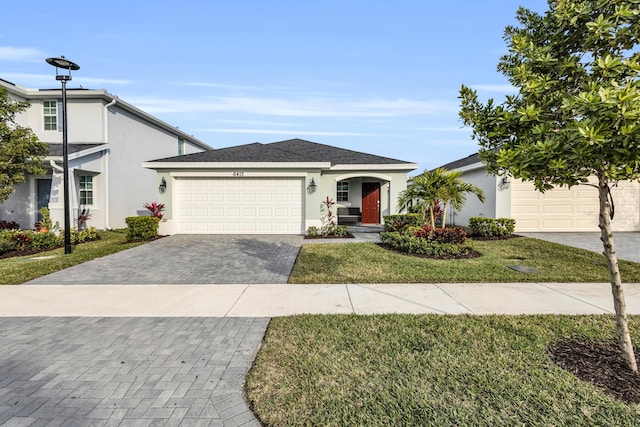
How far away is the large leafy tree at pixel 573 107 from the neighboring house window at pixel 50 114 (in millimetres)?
18476

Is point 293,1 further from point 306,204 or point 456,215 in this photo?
point 456,215

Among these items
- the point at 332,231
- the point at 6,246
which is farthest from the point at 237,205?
the point at 6,246

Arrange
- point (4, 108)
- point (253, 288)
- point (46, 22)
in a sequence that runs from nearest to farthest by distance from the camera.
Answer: point (253, 288) < point (46, 22) < point (4, 108)

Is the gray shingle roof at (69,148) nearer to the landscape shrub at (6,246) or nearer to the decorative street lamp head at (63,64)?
the landscape shrub at (6,246)

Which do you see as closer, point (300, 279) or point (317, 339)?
point (317, 339)

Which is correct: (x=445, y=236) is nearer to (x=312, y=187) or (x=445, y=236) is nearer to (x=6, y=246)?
(x=312, y=187)

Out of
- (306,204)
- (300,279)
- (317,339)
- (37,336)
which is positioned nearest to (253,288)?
(300,279)

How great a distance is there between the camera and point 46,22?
9.77 meters

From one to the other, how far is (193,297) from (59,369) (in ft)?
7.62

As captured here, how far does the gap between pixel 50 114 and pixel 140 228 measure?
8812 mm

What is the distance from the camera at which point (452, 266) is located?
736cm

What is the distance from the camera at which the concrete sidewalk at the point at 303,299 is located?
465cm

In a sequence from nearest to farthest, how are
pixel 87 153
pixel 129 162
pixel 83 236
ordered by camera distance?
pixel 83 236 → pixel 87 153 → pixel 129 162

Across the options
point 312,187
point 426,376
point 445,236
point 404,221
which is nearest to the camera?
point 426,376
